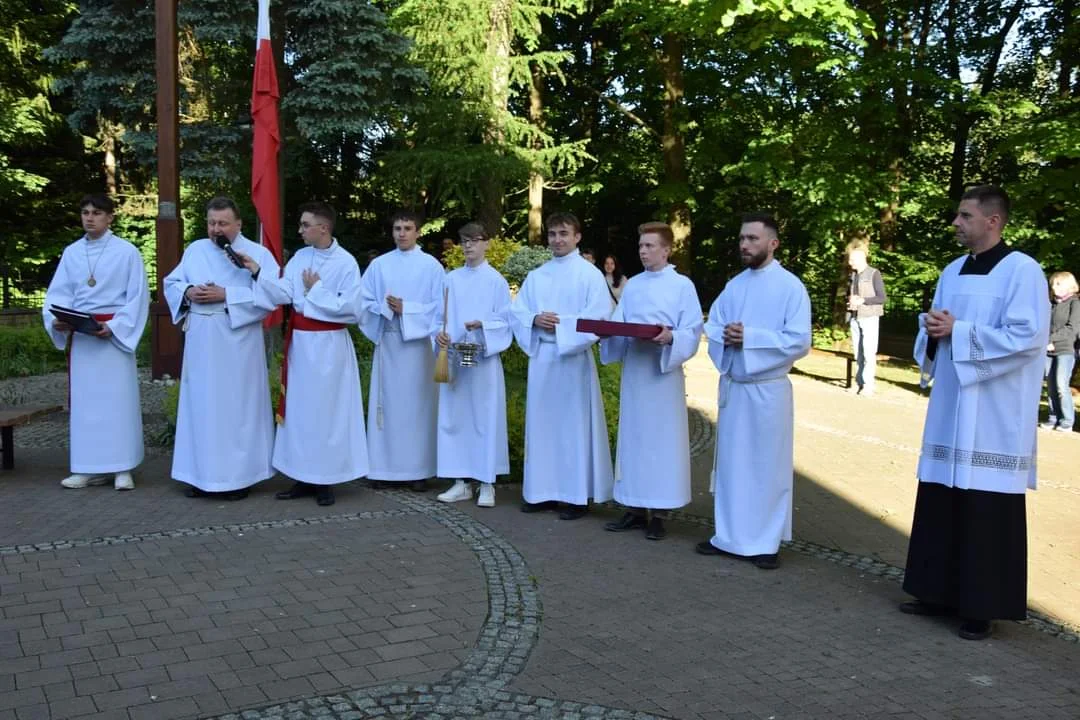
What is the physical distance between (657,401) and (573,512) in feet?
3.56

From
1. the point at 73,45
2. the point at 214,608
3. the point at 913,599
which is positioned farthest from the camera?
the point at 73,45

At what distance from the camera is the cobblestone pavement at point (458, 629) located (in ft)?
13.1

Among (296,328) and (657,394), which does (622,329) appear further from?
(296,328)

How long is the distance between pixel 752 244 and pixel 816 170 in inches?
555

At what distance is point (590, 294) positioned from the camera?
6.95 meters

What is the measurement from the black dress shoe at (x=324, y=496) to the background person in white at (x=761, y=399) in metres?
2.89

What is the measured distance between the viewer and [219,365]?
23.8 feet

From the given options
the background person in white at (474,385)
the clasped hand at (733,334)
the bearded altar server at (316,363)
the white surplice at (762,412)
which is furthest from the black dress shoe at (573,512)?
the clasped hand at (733,334)

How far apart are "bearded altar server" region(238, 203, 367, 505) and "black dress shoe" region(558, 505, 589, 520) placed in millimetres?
1636

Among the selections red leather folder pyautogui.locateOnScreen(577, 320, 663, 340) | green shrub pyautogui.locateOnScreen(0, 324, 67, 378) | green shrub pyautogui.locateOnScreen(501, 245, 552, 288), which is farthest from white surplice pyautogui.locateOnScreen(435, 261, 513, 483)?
green shrub pyautogui.locateOnScreen(0, 324, 67, 378)

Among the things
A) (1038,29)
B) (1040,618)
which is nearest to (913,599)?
(1040,618)

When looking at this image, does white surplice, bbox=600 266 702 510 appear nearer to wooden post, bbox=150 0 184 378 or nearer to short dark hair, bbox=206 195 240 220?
short dark hair, bbox=206 195 240 220

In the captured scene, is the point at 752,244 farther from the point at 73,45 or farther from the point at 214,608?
the point at 73,45

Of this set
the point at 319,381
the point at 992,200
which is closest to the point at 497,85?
the point at 319,381
